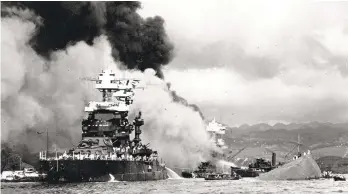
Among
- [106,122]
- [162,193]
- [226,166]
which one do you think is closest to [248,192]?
[162,193]

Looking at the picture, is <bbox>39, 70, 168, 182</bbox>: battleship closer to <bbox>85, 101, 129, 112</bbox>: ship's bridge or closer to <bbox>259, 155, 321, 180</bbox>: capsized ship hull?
<bbox>85, 101, 129, 112</bbox>: ship's bridge

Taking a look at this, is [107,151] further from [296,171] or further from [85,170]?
[296,171]

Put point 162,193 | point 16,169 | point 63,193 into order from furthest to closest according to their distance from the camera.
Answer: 1. point 16,169
2. point 162,193
3. point 63,193

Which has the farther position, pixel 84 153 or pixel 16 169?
pixel 16 169

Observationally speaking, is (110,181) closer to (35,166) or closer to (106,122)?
(106,122)

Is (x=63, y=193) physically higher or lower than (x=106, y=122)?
lower

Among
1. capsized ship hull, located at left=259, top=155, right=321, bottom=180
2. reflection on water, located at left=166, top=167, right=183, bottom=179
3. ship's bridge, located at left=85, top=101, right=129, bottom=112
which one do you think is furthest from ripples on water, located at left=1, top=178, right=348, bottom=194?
reflection on water, located at left=166, top=167, right=183, bottom=179
